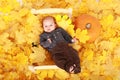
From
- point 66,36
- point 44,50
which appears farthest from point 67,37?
point 44,50

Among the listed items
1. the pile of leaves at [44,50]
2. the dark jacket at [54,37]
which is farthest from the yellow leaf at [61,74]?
the dark jacket at [54,37]

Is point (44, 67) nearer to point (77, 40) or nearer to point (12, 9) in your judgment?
point (77, 40)

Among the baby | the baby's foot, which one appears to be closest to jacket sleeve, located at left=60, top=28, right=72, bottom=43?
the baby

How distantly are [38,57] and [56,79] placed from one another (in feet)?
0.44

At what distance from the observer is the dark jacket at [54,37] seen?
1.55 metres

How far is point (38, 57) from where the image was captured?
1.61 metres

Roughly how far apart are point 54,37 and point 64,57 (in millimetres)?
95

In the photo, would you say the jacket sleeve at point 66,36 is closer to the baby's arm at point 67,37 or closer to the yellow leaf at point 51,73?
the baby's arm at point 67,37

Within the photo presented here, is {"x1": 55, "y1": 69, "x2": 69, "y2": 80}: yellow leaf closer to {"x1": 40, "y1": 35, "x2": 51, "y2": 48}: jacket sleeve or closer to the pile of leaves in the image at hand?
the pile of leaves

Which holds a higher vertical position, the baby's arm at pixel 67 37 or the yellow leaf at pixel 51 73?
the baby's arm at pixel 67 37

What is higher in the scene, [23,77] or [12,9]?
[12,9]

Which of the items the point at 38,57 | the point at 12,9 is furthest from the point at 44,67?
the point at 12,9

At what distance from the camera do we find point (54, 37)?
5.08ft

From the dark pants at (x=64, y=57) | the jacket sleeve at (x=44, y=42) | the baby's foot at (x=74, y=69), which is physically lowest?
the baby's foot at (x=74, y=69)
